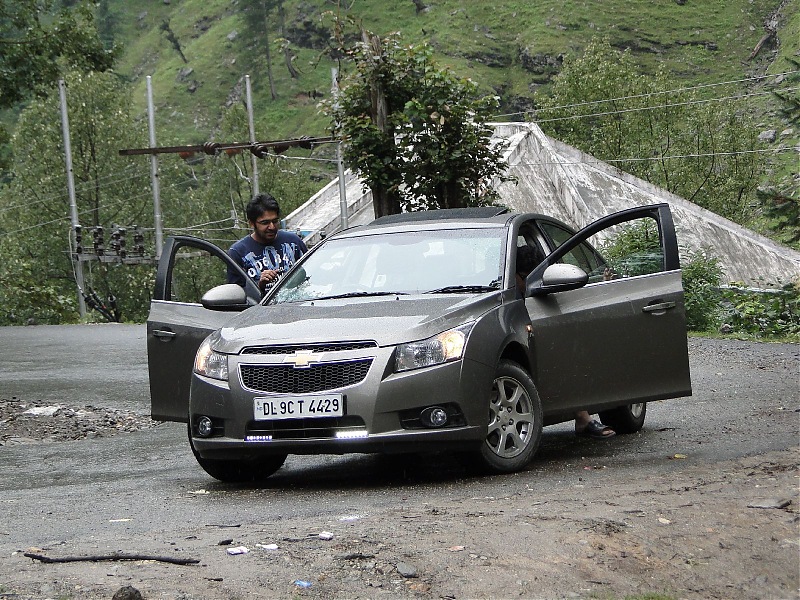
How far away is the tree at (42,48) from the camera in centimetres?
1905

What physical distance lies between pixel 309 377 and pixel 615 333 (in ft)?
7.53

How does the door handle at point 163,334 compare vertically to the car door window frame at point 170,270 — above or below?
below

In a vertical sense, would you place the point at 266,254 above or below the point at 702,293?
above

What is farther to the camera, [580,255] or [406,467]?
[580,255]

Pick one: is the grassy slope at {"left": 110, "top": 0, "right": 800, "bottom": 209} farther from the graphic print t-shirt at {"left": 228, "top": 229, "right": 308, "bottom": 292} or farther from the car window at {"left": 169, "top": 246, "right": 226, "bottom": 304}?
the graphic print t-shirt at {"left": 228, "top": 229, "right": 308, "bottom": 292}

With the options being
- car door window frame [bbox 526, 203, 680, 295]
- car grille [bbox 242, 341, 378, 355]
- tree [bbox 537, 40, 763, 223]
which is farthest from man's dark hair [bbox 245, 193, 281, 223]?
tree [bbox 537, 40, 763, 223]

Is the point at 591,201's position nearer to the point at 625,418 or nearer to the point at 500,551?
the point at 625,418

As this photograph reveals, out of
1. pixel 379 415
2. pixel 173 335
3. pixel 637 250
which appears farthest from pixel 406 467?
pixel 637 250

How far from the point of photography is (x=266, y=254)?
1015cm

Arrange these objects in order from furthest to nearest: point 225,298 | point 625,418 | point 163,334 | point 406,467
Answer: point 625,418 < point 163,334 < point 225,298 < point 406,467

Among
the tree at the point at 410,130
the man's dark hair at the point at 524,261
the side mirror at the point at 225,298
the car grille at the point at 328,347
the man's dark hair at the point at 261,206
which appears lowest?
the car grille at the point at 328,347

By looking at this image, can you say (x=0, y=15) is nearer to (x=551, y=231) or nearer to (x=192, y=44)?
(x=551, y=231)

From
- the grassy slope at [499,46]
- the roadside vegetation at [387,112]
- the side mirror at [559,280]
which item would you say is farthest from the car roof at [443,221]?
the grassy slope at [499,46]

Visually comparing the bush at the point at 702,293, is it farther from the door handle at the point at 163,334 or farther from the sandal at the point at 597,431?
the door handle at the point at 163,334
